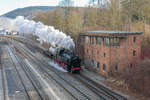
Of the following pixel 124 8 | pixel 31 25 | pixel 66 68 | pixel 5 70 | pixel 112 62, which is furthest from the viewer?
pixel 31 25

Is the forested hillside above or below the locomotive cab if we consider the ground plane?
above

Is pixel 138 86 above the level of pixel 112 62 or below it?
below

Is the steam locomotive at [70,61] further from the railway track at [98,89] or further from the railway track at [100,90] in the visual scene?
the railway track at [100,90]

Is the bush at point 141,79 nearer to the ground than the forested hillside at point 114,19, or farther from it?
nearer to the ground

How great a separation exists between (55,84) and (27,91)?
373 centimetres

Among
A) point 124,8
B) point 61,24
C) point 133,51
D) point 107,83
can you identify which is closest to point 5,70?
point 107,83

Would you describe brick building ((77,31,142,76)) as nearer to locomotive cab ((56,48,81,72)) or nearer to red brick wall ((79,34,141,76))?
red brick wall ((79,34,141,76))

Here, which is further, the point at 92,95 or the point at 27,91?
the point at 27,91

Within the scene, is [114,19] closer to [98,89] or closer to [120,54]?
[120,54]

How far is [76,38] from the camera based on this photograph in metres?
40.6

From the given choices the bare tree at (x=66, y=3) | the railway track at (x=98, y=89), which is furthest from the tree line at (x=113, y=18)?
the railway track at (x=98, y=89)

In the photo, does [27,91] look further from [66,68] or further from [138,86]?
Answer: [138,86]

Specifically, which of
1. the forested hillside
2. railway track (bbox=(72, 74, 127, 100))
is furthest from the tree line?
railway track (bbox=(72, 74, 127, 100))

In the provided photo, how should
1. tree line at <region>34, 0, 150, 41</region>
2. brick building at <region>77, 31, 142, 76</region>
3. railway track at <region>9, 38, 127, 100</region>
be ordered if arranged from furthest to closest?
tree line at <region>34, 0, 150, 41</region>
brick building at <region>77, 31, 142, 76</region>
railway track at <region>9, 38, 127, 100</region>
